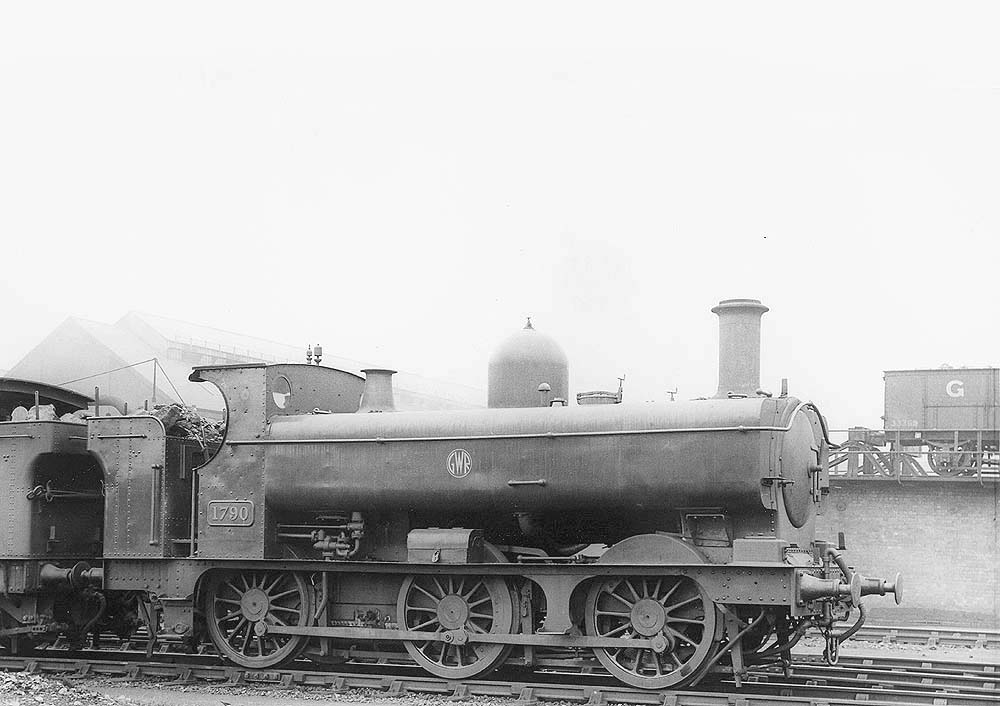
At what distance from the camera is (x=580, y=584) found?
9.09m

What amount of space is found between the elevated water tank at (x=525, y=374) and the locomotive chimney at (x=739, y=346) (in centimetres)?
163

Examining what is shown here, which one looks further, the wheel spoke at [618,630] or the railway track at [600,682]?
the wheel spoke at [618,630]

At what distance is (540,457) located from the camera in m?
9.18

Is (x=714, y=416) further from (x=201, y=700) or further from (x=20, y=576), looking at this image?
(x=20, y=576)

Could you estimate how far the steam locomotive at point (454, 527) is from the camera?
28.6 ft

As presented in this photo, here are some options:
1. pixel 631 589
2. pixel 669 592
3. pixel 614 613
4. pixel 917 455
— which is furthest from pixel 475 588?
pixel 917 455

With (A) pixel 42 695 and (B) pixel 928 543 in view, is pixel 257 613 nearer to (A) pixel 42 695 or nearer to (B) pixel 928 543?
(A) pixel 42 695

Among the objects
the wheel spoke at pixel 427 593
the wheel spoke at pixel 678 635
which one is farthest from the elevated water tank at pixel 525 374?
the wheel spoke at pixel 678 635

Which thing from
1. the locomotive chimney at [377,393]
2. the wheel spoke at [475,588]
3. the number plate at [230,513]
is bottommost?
the wheel spoke at [475,588]

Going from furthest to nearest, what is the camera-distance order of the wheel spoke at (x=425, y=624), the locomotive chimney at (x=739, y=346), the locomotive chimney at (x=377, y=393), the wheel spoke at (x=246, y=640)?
1. the locomotive chimney at (x=377, y=393)
2. the wheel spoke at (x=246, y=640)
3. the locomotive chimney at (x=739, y=346)
4. the wheel spoke at (x=425, y=624)

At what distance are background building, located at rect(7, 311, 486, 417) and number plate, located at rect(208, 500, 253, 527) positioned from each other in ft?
62.8

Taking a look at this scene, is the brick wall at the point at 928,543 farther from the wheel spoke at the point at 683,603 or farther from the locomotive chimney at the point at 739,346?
the wheel spoke at the point at 683,603

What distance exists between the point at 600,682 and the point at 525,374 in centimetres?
296

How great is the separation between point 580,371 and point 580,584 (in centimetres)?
2626
